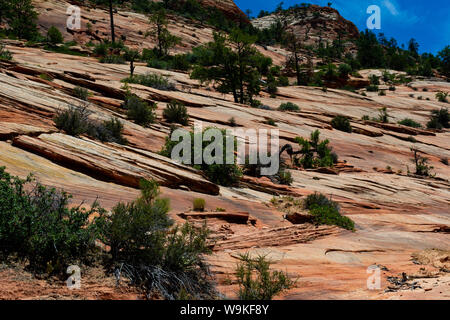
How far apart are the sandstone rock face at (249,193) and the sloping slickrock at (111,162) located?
32 millimetres

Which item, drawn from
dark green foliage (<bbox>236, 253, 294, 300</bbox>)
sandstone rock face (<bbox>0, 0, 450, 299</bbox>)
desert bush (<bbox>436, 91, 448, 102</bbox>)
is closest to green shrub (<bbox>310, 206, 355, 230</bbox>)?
sandstone rock face (<bbox>0, 0, 450, 299</bbox>)

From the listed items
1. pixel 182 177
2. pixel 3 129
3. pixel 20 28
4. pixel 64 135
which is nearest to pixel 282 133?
pixel 182 177

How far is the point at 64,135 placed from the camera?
31.5 ft

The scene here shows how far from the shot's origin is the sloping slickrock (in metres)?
8.43

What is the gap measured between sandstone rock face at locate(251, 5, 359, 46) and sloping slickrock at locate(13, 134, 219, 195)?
3785 inches

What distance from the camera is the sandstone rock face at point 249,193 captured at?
5758 mm

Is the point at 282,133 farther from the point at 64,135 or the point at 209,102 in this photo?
the point at 64,135

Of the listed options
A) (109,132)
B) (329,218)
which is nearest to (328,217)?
(329,218)

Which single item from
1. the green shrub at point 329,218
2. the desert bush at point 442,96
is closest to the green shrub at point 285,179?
the green shrub at point 329,218

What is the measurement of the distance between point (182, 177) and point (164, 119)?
703 cm

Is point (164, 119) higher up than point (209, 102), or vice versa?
point (209, 102)

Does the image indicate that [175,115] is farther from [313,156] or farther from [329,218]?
[329,218]

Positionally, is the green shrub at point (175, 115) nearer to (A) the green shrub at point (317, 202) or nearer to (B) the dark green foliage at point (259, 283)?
(A) the green shrub at point (317, 202)

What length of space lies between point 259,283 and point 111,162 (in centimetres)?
593
